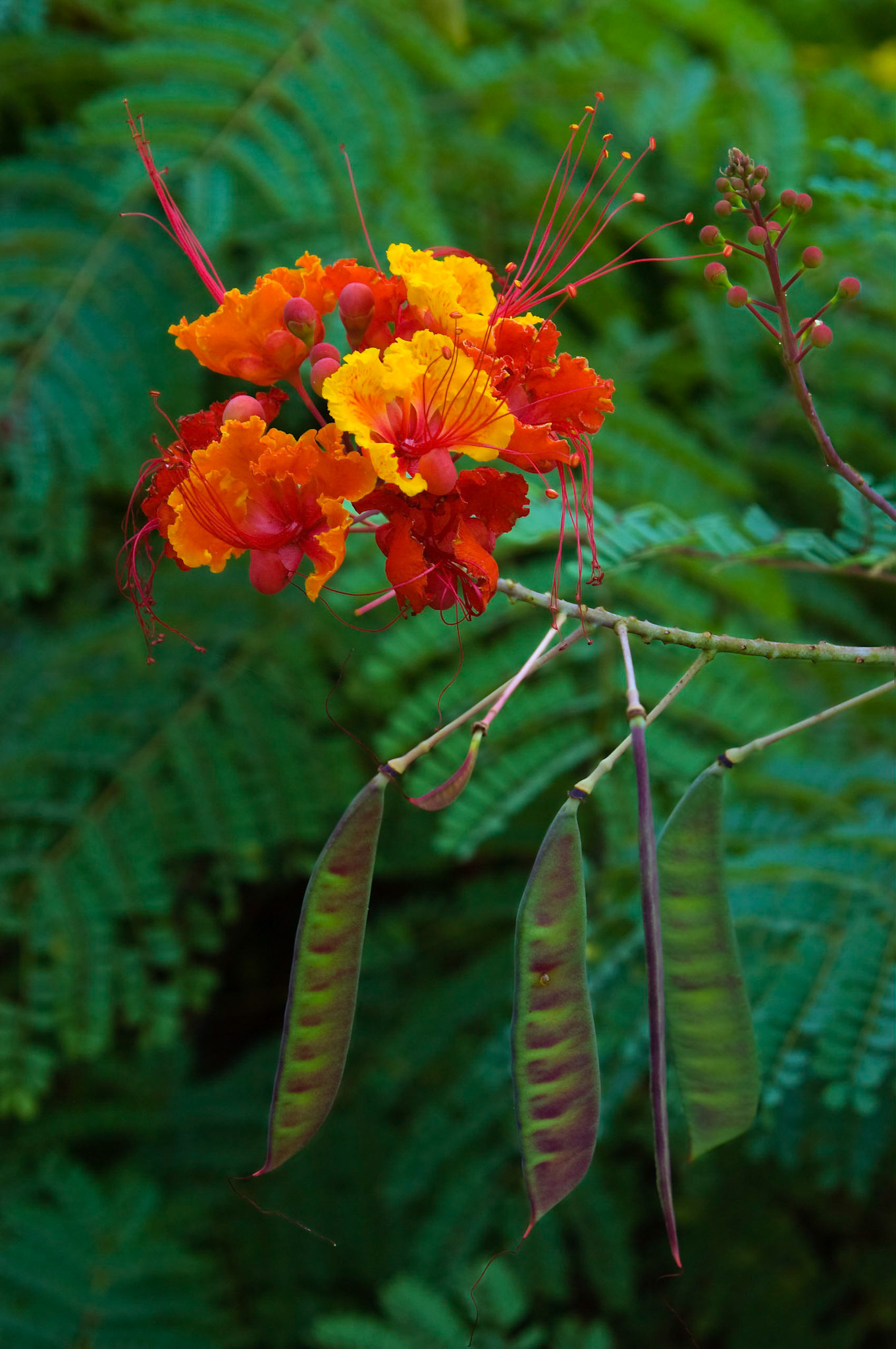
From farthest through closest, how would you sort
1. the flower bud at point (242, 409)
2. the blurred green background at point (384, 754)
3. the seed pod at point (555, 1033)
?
1. the blurred green background at point (384, 754)
2. the flower bud at point (242, 409)
3. the seed pod at point (555, 1033)

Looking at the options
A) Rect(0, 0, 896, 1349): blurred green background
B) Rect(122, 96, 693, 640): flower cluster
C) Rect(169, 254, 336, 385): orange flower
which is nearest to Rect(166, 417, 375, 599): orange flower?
Rect(122, 96, 693, 640): flower cluster

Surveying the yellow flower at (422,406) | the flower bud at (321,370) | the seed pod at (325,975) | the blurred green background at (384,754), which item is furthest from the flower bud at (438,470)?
the blurred green background at (384,754)

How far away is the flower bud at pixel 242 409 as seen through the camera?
0.92 meters

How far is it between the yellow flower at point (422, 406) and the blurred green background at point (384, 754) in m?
0.57

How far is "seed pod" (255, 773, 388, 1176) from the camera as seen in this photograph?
0.83 m

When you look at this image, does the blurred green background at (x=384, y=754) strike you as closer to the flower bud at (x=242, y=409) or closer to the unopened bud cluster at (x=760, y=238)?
the unopened bud cluster at (x=760, y=238)

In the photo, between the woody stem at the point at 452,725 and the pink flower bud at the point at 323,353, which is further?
the pink flower bud at the point at 323,353

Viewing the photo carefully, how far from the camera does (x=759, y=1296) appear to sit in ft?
8.02

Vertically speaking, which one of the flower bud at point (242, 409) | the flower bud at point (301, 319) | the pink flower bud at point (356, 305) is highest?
the pink flower bud at point (356, 305)

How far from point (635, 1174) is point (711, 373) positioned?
2.07m

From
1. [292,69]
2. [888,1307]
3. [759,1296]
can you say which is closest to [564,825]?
[292,69]

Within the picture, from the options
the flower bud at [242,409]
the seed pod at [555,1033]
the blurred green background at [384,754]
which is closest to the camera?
the seed pod at [555,1033]

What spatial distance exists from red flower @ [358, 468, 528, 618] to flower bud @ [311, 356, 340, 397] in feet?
0.36

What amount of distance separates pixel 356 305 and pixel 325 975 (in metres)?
0.61
